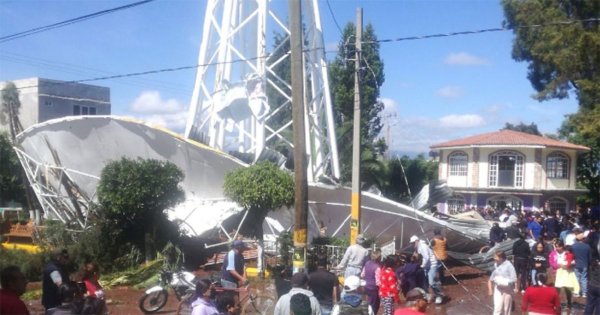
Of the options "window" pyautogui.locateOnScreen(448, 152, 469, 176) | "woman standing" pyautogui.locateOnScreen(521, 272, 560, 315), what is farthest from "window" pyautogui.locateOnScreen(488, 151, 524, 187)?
"woman standing" pyautogui.locateOnScreen(521, 272, 560, 315)

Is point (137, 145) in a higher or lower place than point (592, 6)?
lower

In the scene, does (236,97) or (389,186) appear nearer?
(236,97)

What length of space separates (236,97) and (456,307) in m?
10.5

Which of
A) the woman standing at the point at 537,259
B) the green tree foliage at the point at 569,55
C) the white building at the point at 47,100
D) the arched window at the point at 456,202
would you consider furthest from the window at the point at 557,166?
the white building at the point at 47,100

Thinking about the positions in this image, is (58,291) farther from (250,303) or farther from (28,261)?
(28,261)

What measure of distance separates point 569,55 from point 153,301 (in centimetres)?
1873

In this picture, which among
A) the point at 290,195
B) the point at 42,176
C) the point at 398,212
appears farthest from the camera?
the point at 42,176

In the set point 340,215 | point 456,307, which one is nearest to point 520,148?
point 340,215

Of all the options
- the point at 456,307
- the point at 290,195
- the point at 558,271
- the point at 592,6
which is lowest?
the point at 456,307

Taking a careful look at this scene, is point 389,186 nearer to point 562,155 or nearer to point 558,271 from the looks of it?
point 562,155

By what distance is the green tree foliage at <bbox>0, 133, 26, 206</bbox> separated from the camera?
34406mm

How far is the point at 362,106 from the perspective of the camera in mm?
31312

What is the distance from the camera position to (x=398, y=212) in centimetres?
1934

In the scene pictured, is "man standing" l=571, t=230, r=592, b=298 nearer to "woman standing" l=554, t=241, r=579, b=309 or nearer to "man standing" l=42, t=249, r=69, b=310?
"woman standing" l=554, t=241, r=579, b=309
